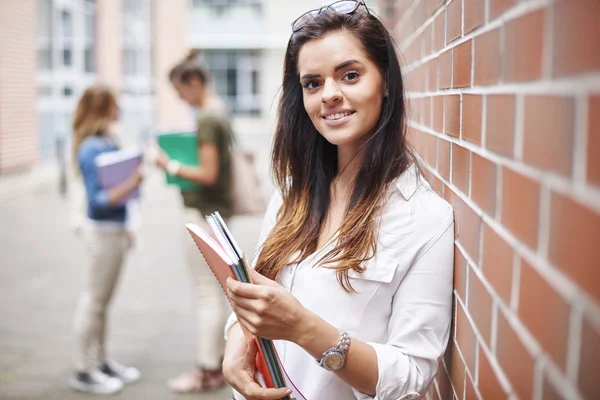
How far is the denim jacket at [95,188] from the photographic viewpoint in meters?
4.12

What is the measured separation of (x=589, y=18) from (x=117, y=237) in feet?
12.6

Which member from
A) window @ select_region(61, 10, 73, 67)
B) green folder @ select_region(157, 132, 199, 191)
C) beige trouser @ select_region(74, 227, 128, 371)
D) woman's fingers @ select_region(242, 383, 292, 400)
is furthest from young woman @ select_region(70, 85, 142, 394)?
window @ select_region(61, 10, 73, 67)

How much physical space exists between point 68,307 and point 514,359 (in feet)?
18.2

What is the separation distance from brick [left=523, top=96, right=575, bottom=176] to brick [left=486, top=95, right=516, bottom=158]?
81 mm

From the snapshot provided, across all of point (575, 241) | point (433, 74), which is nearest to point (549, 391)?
point (575, 241)

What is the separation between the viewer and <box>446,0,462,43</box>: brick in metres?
1.47

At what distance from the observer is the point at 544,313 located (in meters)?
0.81

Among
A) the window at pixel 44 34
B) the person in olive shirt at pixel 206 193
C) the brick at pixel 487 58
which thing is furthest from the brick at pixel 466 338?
the window at pixel 44 34

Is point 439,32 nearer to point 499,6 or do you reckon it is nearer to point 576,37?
point 499,6

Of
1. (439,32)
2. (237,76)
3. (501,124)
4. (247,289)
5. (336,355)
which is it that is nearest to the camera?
(501,124)

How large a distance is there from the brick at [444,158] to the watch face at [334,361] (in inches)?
21.7

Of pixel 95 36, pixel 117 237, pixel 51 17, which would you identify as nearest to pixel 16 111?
pixel 51 17

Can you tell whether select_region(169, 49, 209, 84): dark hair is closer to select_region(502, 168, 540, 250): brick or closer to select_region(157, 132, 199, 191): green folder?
select_region(157, 132, 199, 191): green folder

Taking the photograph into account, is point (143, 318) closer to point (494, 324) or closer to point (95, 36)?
point (494, 324)
